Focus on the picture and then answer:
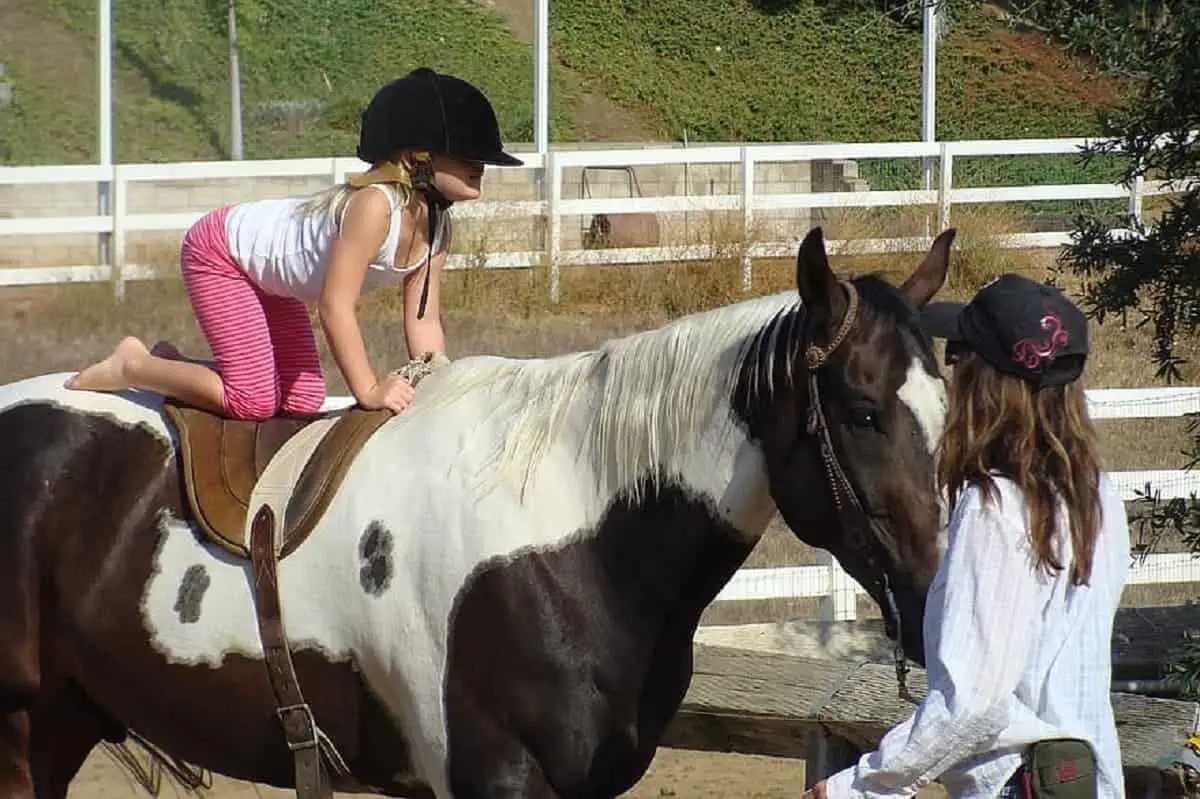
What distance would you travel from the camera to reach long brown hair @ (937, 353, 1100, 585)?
2242 mm

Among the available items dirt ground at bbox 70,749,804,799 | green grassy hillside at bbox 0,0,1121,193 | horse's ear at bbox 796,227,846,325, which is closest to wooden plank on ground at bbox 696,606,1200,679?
dirt ground at bbox 70,749,804,799

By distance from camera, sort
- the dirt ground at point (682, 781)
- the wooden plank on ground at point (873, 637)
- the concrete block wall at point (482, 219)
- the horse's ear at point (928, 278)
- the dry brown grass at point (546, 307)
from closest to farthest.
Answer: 1. the horse's ear at point (928, 278)
2. the wooden plank on ground at point (873, 637)
3. the dirt ground at point (682, 781)
4. the dry brown grass at point (546, 307)
5. the concrete block wall at point (482, 219)

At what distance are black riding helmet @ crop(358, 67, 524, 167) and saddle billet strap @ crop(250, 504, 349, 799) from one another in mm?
834

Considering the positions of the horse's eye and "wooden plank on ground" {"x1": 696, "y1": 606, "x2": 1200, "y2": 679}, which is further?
"wooden plank on ground" {"x1": 696, "y1": 606, "x2": 1200, "y2": 679}

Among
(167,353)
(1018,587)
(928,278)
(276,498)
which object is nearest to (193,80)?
(167,353)

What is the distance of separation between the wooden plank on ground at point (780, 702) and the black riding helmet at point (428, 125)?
1.74 meters

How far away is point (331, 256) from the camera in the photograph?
3527 millimetres

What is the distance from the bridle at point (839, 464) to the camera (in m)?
2.89

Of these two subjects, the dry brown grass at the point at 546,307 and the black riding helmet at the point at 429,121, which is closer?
the black riding helmet at the point at 429,121

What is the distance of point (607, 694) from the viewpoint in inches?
123

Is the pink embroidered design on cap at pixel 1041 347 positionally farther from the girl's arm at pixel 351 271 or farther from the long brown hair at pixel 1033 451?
the girl's arm at pixel 351 271

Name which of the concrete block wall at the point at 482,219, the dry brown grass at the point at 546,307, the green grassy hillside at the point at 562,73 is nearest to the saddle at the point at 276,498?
the dry brown grass at the point at 546,307

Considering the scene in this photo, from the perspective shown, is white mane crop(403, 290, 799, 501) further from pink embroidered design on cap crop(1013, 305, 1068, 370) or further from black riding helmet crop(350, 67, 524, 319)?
pink embroidered design on cap crop(1013, 305, 1068, 370)

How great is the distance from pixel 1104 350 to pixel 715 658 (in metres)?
7.73
